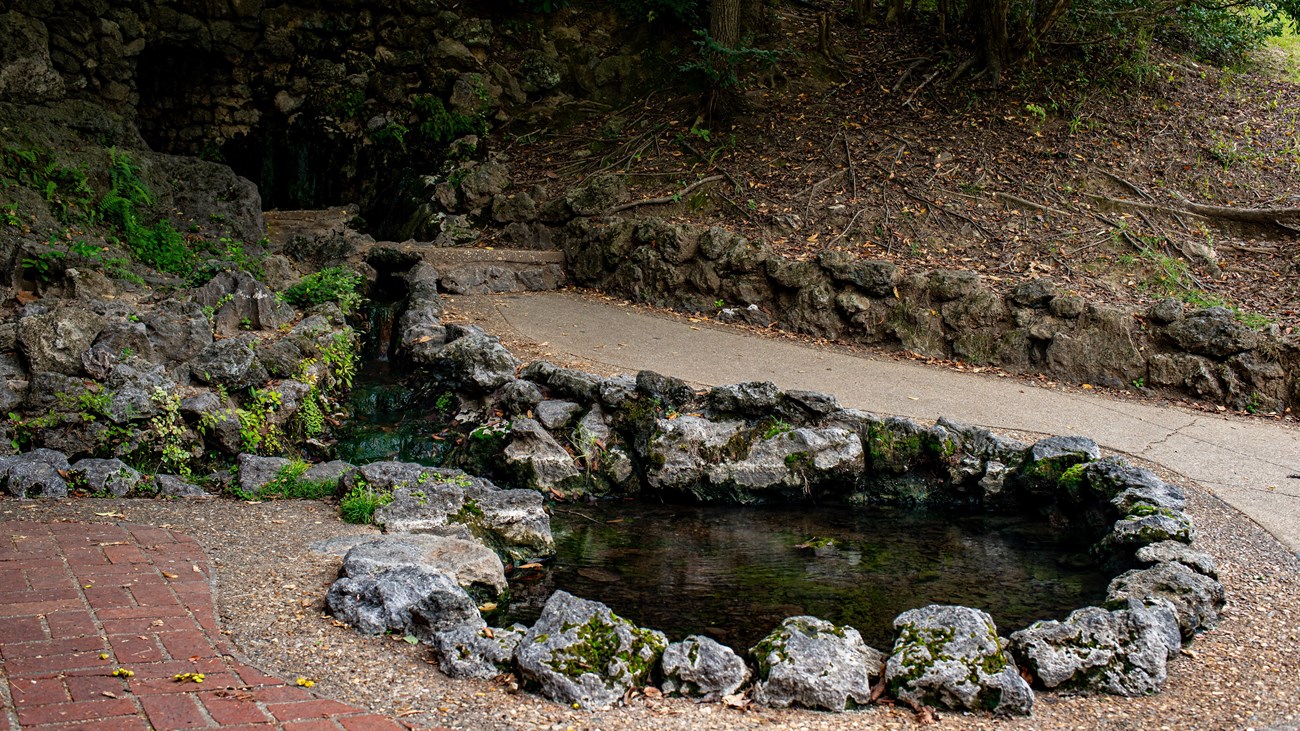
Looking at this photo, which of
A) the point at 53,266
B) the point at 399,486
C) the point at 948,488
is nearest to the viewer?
the point at 399,486

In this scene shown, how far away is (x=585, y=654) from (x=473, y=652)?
476mm

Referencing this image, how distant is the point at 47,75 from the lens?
12.3 meters

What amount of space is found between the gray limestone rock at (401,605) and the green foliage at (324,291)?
19.5 feet

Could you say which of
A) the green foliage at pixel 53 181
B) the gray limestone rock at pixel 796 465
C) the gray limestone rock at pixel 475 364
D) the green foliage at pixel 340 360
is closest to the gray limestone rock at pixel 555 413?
the gray limestone rock at pixel 475 364

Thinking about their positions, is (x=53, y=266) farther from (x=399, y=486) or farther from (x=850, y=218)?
(x=850, y=218)

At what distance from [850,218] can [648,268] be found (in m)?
2.53

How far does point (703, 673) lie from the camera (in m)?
4.08

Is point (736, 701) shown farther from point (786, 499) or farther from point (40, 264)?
point (40, 264)

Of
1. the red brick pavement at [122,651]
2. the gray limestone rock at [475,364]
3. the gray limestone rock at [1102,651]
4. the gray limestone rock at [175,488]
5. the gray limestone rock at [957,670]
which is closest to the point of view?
the red brick pavement at [122,651]

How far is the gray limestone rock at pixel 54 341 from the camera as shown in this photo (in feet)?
23.6

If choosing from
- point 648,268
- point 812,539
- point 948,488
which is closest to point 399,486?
point 812,539

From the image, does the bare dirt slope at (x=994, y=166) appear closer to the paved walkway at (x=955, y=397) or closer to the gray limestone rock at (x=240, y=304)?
the paved walkway at (x=955, y=397)

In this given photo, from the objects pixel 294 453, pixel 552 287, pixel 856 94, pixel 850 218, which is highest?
pixel 856 94

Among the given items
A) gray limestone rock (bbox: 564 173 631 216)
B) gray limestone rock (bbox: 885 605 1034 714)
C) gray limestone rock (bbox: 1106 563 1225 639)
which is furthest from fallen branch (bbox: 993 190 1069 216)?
gray limestone rock (bbox: 885 605 1034 714)
